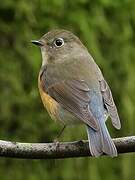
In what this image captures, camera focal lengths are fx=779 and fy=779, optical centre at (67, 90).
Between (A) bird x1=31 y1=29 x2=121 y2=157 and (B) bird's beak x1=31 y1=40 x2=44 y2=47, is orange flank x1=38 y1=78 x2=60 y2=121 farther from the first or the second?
(B) bird's beak x1=31 y1=40 x2=44 y2=47

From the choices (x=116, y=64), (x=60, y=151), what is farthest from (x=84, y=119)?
(x=116, y=64)

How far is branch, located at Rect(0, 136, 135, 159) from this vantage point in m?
4.18

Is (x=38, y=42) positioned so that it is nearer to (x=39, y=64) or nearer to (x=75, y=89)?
(x=39, y=64)

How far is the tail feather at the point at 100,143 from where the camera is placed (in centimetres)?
428

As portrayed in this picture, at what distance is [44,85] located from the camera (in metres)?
5.23

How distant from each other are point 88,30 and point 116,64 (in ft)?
1.21

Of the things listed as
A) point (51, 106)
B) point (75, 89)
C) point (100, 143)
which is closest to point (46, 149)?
point (100, 143)

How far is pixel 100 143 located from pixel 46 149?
1.27ft

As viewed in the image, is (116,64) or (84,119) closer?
(84,119)

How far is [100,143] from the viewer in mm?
4477

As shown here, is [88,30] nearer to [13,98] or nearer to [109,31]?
[109,31]

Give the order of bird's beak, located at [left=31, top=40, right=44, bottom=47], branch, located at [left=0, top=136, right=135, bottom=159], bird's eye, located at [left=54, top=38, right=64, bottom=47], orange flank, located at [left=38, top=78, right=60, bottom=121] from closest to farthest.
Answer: branch, located at [left=0, top=136, right=135, bottom=159] < orange flank, located at [left=38, top=78, right=60, bottom=121] < bird's beak, located at [left=31, top=40, right=44, bottom=47] < bird's eye, located at [left=54, top=38, right=64, bottom=47]

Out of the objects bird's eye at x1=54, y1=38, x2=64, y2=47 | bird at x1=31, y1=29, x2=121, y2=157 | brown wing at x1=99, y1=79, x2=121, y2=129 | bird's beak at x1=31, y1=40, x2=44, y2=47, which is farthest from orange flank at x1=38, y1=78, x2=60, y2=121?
bird's eye at x1=54, y1=38, x2=64, y2=47

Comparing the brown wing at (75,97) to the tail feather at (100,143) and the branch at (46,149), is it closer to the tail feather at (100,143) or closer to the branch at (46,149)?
the tail feather at (100,143)
